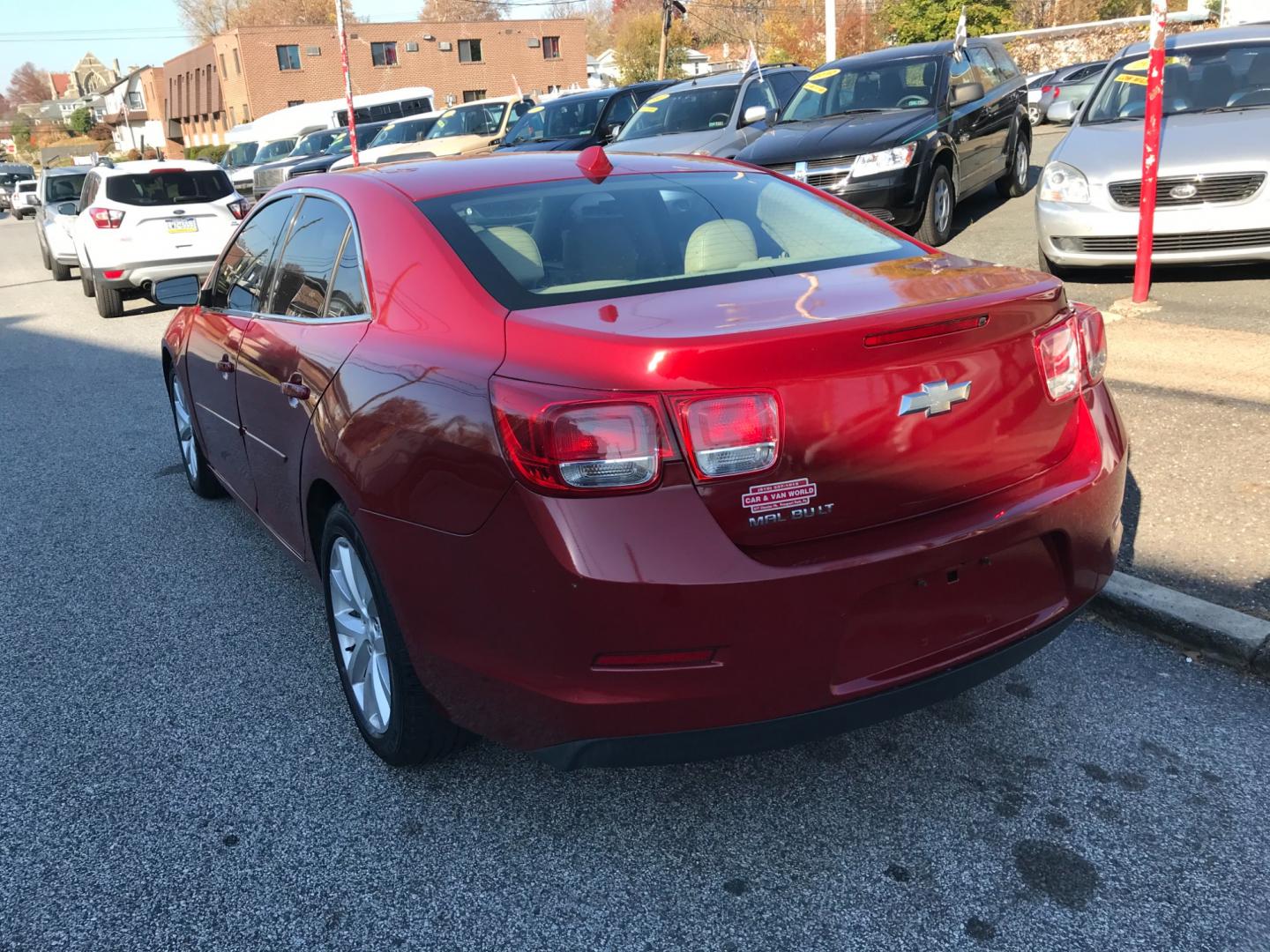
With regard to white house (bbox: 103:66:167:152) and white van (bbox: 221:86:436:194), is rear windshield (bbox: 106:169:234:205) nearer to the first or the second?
white van (bbox: 221:86:436:194)

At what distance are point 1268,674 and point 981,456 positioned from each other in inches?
59.5

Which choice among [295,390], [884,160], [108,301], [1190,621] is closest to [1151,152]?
[884,160]

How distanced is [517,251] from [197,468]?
3.29 metres

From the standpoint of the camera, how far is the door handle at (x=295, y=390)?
335 cm

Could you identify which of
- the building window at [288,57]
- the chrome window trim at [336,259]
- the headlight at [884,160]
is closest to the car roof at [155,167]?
the headlight at [884,160]

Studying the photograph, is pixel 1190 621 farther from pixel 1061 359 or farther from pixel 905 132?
pixel 905 132

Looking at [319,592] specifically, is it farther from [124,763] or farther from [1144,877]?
[1144,877]

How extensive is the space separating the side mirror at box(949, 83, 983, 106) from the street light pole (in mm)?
2966

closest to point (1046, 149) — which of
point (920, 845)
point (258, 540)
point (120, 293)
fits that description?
point (120, 293)

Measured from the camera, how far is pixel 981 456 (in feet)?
8.54

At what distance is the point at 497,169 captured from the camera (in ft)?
12.2

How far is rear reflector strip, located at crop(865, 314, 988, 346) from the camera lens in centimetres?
244

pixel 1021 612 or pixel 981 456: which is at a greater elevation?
pixel 981 456

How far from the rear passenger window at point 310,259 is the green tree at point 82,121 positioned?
11730cm
